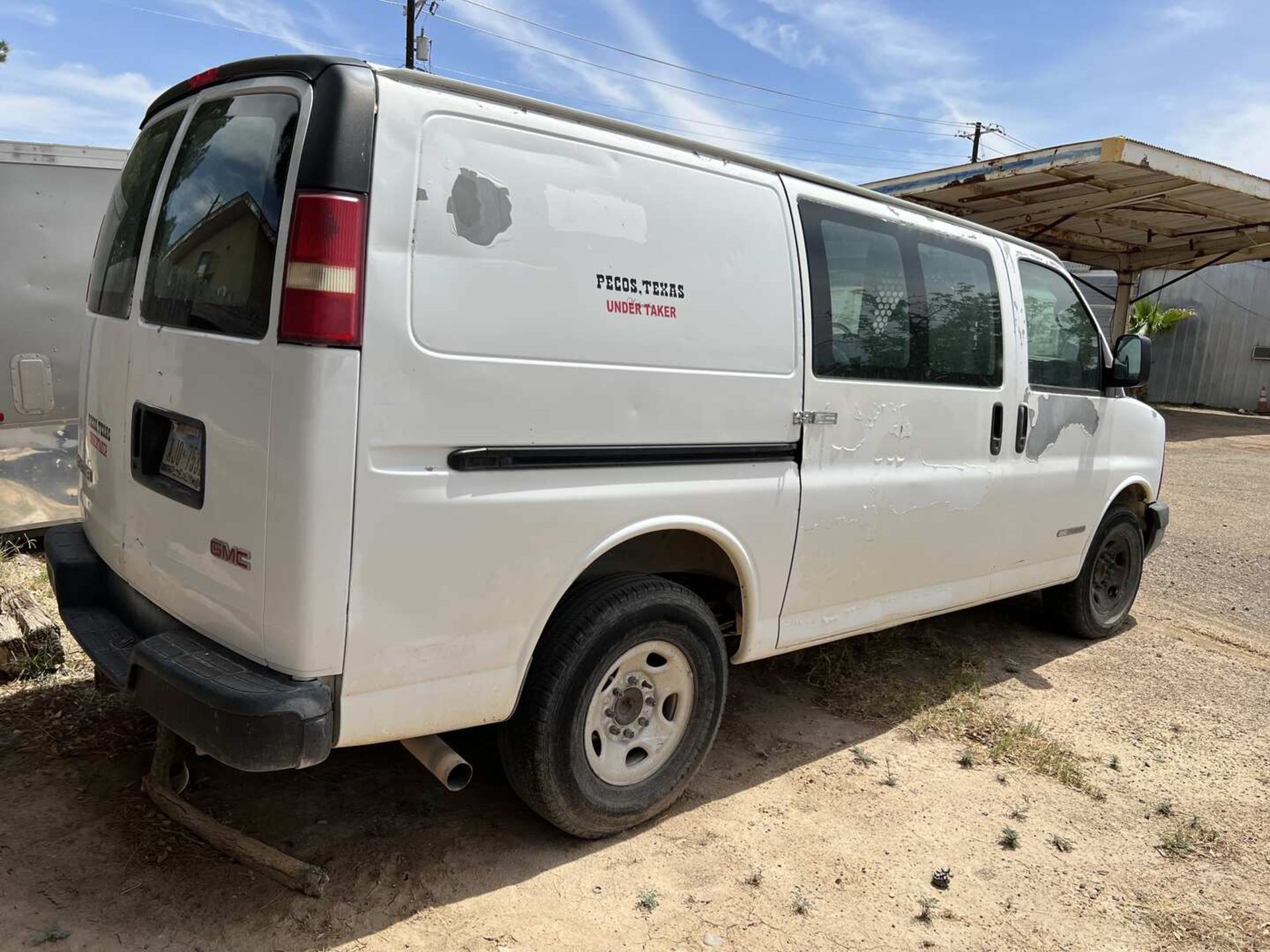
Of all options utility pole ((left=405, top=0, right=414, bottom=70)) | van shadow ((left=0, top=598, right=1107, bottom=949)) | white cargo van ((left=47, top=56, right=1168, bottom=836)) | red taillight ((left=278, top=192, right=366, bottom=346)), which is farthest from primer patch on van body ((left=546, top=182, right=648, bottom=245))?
utility pole ((left=405, top=0, right=414, bottom=70))

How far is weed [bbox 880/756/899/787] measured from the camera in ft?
12.2

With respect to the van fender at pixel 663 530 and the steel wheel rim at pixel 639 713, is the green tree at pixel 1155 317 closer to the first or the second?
the van fender at pixel 663 530

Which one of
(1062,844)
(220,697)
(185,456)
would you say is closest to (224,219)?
(185,456)

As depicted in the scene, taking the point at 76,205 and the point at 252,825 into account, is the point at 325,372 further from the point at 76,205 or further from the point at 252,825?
the point at 76,205

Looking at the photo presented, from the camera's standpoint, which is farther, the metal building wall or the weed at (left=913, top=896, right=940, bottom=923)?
the metal building wall

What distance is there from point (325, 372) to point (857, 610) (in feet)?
8.06

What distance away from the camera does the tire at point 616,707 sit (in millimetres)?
2857

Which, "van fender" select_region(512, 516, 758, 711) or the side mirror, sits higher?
the side mirror

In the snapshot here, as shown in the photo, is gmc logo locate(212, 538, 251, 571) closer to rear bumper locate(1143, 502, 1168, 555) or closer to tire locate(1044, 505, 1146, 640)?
tire locate(1044, 505, 1146, 640)

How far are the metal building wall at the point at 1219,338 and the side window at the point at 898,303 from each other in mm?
24438

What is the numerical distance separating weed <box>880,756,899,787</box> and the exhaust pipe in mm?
1831

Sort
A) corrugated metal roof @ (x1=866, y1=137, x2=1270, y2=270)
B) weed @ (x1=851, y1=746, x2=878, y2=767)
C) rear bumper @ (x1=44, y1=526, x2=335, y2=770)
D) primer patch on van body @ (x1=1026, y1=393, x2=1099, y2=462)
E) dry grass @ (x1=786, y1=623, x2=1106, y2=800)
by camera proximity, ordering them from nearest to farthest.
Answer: rear bumper @ (x1=44, y1=526, x2=335, y2=770) → weed @ (x1=851, y1=746, x2=878, y2=767) → dry grass @ (x1=786, y1=623, x2=1106, y2=800) → primer patch on van body @ (x1=1026, y1=393, x2=1099, y2=462) → corrugated metal roof @ (x1=866, y1=137, x2=1270, y2=270)

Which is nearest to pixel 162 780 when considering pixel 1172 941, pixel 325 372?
pixel 325 372

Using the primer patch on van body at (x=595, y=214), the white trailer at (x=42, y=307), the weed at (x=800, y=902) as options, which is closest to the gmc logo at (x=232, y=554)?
the primer patch on van body at (x=595, y=214)
